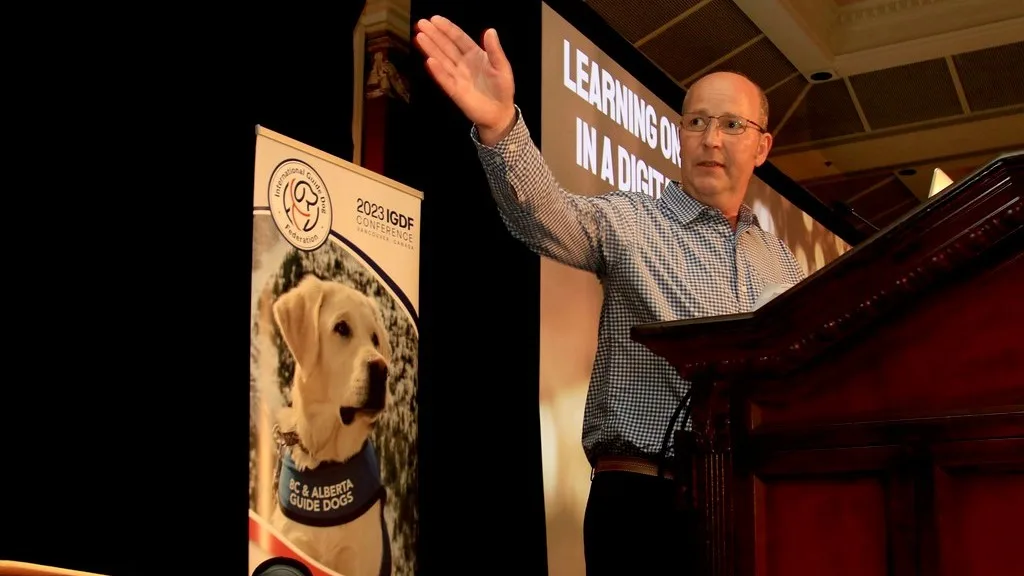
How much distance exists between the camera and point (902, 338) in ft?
3.79

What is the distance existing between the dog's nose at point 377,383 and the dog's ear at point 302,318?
17 centimetres

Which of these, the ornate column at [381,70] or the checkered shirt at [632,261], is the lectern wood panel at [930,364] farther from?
the ornate column at [381,70]

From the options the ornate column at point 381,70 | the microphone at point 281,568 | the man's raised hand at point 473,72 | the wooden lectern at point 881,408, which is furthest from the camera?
the ornate column at point 381,70

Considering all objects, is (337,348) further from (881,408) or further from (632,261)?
(881,408)

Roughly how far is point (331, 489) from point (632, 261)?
803 millimetres

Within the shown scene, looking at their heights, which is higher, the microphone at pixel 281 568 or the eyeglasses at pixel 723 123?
the eyeglasses at pixel 723 123

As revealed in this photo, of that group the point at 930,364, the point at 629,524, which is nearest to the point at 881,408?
the point at 930,364

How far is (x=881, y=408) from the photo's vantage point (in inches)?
45.2

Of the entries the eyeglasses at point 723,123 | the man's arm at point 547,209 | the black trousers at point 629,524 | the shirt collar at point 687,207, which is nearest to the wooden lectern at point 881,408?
the black trousers at point 629,524

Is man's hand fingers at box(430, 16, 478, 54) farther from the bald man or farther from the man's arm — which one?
the man's arm

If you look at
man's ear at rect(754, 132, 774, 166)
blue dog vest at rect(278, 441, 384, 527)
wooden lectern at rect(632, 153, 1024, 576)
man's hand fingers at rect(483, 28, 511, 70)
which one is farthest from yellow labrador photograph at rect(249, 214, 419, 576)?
wooden lectern at rect(632, 153, 1024, 576)

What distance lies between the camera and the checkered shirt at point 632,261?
174 centimetres

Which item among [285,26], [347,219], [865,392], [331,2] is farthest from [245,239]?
[865,392]

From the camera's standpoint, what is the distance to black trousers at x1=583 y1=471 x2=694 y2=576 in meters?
1.67
